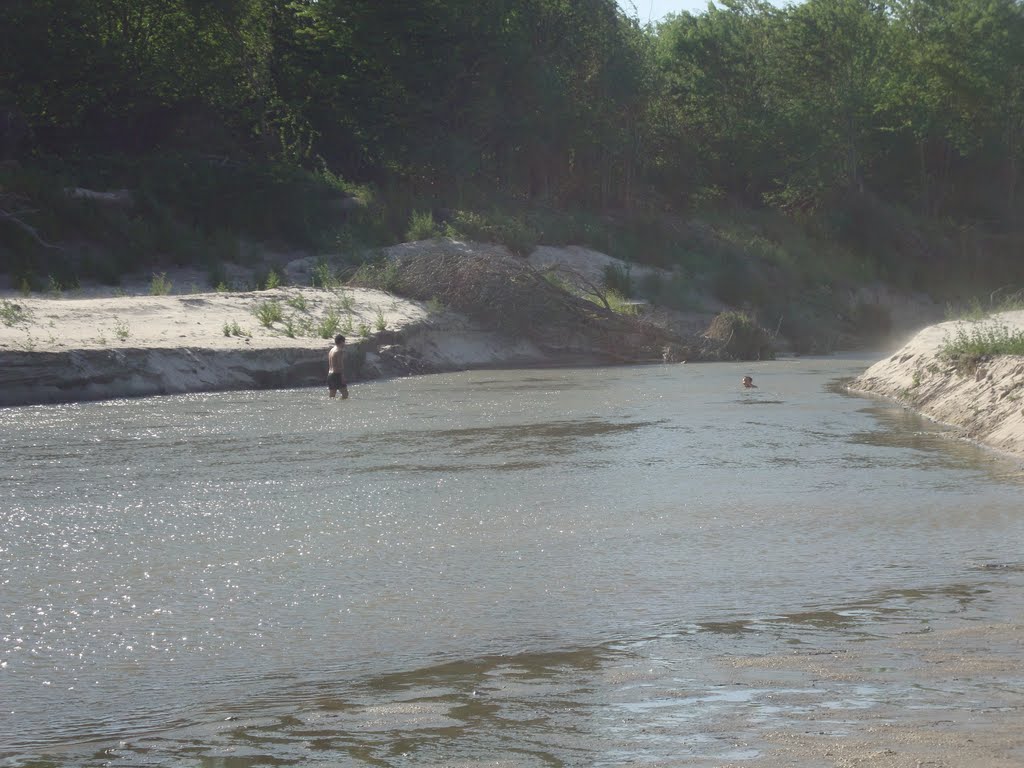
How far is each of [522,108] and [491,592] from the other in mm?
39424

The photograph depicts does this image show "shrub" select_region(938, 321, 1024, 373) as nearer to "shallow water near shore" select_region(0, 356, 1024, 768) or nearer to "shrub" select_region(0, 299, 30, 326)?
"shallow water near shore" select_region(0, 356, 1024, 768)

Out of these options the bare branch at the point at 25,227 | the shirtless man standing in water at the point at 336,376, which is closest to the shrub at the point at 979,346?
the shirtless man standing in water at the point at 336,376

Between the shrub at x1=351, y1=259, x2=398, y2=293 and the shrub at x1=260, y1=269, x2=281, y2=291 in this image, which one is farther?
the shrub at x1=351, y1=259, x2=398, y2=293

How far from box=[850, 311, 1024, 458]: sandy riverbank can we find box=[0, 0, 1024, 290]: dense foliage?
17.7 metres

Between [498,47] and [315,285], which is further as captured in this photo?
[498,47]

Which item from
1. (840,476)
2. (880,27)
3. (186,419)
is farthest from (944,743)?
(880,27)

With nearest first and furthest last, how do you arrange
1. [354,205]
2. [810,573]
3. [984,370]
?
[810,573]
[984,370]
[354,205]

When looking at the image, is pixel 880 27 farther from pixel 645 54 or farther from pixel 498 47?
pixel 498 47

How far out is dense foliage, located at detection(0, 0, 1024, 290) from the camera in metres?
38.3

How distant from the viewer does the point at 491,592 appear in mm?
8453

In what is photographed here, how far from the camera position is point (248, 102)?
43812 millimetres

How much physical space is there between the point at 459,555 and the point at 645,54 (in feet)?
158

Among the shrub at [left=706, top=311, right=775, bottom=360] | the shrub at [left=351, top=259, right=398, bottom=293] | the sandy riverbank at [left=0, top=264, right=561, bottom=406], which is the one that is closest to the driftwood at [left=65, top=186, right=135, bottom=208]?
the sandy riverbank at [left=0, top=264, right=561, bottom=406]

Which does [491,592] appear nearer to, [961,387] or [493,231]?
[961,387]
